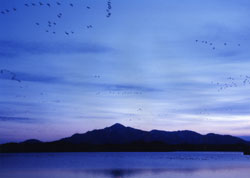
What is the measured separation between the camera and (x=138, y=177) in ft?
177

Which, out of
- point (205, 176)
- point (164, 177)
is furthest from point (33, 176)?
point (205, 176)

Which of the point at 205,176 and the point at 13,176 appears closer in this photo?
the point at 205,176

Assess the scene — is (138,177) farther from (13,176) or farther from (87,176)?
(13,176)

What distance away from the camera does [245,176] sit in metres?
52.3

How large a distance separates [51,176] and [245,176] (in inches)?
1105

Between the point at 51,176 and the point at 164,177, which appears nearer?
the point at 164,177

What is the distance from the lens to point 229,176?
177 feet

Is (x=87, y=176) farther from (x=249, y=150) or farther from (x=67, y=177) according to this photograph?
(x=249, y=150)

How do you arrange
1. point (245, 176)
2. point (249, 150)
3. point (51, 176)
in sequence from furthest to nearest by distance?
point (249, 150)
point (51, 176)
point (245, 176)

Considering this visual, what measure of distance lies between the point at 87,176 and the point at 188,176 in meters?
15.0

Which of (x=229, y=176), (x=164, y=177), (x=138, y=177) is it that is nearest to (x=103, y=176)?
(x=138, y=177)

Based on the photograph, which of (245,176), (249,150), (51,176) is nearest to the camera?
(245,176)

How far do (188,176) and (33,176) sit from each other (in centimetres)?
2345

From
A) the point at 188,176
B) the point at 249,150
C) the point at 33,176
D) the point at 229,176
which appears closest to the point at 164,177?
the point at 188,176
